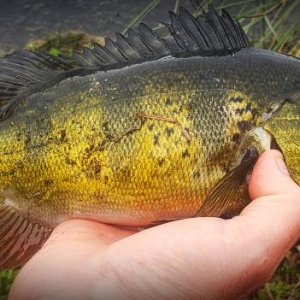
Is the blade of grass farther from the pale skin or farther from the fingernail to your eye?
the pale skin

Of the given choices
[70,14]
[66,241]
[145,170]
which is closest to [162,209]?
[145,170]

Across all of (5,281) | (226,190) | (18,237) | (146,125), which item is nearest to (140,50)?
(146,125)

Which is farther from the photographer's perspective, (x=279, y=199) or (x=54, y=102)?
(x=54, y=102)

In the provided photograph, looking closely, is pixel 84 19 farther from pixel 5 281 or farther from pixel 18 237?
pixel 18 237

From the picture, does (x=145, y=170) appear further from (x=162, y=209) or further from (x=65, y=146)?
(x=65, y=146)

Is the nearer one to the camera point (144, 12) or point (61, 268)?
point (61, 268)

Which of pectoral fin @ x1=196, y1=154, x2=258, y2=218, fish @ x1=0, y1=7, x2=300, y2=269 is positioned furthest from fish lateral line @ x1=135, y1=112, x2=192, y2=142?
pectoral fin @ x1=196, y1=154, x2=258, y2=218

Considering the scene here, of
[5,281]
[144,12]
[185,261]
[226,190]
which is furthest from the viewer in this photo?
[144,12]
